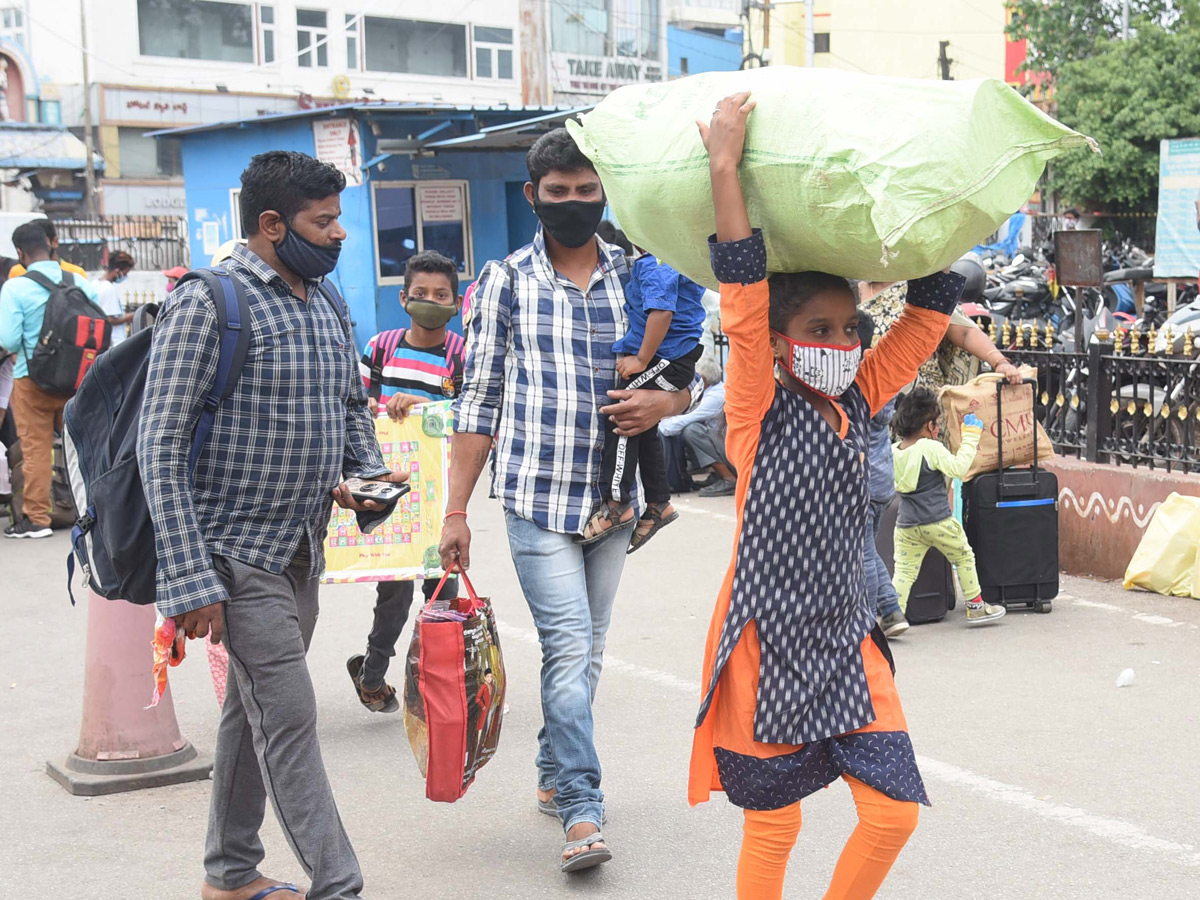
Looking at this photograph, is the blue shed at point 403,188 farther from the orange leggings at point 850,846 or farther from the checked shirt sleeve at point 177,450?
the orange leggings at point 850,846

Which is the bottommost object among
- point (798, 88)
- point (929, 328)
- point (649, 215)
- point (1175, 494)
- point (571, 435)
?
point (1175, 494)

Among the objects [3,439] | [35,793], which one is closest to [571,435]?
[35,793]

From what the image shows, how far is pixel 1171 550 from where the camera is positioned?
7016 millimetres

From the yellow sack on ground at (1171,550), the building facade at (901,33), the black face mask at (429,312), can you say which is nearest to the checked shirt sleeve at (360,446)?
the black face mask at (429,312)

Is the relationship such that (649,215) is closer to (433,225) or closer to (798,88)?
(798,88)

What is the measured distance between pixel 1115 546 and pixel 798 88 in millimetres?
5571

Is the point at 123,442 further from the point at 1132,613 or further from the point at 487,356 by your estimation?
the point at 1132,613

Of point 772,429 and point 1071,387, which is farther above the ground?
point 772,429

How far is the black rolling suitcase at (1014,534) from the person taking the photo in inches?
270

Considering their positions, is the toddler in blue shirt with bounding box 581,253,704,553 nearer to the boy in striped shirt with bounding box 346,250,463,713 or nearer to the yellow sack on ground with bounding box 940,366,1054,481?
the boy in striped shirt with bounding box 346,250,463,713

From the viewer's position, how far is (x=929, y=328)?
3.18 metres

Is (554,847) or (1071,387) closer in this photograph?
(554,847)

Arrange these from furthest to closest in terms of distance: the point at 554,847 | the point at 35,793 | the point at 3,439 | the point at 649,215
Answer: the point at 3,439, the point at 35,793, the point at 554,847, the point at 649,215

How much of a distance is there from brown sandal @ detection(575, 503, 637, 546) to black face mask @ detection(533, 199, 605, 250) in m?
0.76
